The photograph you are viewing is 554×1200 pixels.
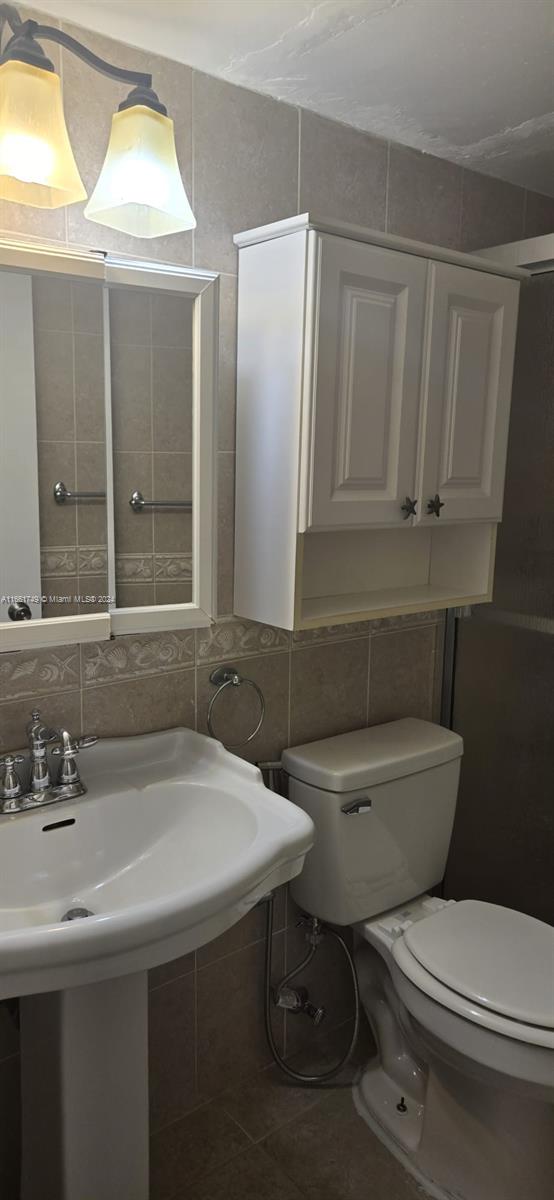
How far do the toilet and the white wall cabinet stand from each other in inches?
13.8

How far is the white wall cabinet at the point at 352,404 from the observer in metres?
1.48

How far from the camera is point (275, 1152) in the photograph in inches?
68.7

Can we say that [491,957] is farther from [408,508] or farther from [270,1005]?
[408,508]

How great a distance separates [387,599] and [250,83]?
105 centimetres

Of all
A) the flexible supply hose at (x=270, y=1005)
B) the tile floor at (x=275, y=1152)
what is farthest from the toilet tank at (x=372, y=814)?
the tile floor at (x=275, y=1152)

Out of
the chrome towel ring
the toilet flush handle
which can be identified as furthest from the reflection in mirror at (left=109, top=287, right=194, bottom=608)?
the toilet flush handle

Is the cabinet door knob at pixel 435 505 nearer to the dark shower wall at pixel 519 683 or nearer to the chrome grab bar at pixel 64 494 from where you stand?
the dark shower wall at pixel 519 683

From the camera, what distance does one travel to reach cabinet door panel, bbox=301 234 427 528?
1477 millimetres

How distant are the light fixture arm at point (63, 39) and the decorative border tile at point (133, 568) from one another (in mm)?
739

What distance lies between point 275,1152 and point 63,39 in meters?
2.06

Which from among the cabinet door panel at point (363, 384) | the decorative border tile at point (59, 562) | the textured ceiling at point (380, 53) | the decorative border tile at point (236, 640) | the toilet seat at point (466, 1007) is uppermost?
the textured ceiling at point (380, 53)

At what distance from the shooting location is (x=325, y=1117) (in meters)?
1.84

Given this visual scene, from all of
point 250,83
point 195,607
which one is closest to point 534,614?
point 195,607

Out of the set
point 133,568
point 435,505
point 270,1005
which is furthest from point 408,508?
point 270,1005
